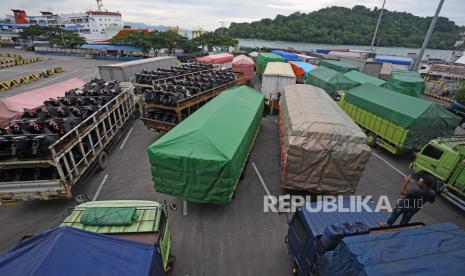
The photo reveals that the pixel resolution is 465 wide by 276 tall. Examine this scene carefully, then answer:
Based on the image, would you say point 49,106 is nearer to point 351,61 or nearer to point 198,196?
point 198,196

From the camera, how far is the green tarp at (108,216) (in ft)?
15.5

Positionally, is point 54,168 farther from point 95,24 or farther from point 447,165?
point 95,24

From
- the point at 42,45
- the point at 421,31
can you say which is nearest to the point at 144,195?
the point at 42,45

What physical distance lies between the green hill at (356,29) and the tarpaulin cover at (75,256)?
370 feet

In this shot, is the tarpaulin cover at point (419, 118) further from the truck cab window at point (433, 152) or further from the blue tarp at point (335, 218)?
the blue tarp at point (335, 218)

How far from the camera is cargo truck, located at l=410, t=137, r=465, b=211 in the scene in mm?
8117

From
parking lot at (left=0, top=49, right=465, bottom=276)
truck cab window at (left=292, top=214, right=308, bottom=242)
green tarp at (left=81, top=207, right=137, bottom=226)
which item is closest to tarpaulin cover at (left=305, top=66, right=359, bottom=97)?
parking lot at (left=0, top=49, right=465, bottom=276)

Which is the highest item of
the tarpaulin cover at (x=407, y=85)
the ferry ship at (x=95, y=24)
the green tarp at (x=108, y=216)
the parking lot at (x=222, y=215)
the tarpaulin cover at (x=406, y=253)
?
the ferry ship at (x=95, y=24)

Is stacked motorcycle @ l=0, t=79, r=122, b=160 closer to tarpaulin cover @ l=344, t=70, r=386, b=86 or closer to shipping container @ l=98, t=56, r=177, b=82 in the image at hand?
shipping container @ l=98, t=56, r=177, b=82

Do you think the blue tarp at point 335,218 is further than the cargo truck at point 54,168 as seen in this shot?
No

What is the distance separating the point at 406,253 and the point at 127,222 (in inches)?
199

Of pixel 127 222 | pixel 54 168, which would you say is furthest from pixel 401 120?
pixel 54 168

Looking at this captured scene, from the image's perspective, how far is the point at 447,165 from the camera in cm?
858
